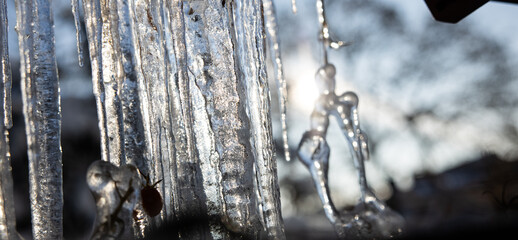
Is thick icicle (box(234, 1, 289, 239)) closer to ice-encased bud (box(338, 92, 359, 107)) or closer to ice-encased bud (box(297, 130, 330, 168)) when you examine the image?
ice-encased bud (box(297, 130, 330, 168))

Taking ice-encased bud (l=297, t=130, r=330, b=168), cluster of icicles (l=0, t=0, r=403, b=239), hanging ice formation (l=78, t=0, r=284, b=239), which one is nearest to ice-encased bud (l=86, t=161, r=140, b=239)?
cluster of icicles (l=0, t=0, r=403, b=239)

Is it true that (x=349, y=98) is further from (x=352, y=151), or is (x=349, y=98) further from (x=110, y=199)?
(x=110, y=199)

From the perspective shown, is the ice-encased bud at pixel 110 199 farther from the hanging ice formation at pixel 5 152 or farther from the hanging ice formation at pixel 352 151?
the hanging ice formation at pixel 352 151

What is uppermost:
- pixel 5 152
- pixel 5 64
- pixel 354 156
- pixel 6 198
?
pixel 5 64

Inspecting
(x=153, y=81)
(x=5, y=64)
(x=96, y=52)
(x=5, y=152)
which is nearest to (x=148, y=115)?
(x=153, y=81)

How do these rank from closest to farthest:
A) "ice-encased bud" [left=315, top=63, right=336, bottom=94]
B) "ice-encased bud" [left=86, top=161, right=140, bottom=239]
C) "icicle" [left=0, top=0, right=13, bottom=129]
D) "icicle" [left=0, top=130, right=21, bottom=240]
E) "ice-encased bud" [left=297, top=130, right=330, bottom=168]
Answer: "ice-encased bud" [left=86, top=161, right=140, bottom=239], "icicle" [left=0, top=130, right=21, bottom=240], "icicle" [left=0, top=0, right=13, bottom=129], "ice-encased bud" [left=297, top=130, right=330, bottom=168], "ice-encased bud" [left=315, top=63, right=336, bottom=94]

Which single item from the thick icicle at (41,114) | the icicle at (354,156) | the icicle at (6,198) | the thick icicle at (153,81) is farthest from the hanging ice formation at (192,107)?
the icicle at (354,156)
